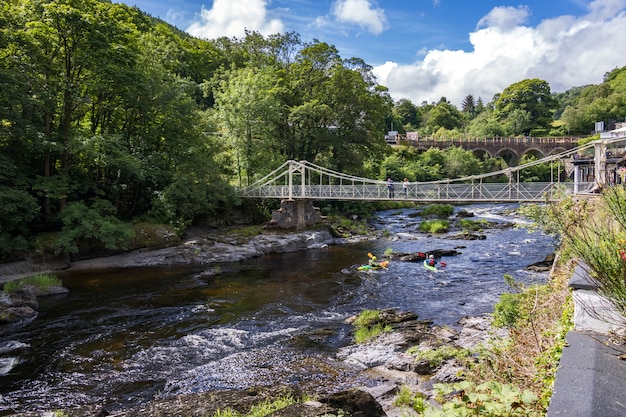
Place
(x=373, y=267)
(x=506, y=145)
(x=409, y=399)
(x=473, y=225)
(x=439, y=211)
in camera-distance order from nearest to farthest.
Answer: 1. (x=409, y=399)
2. (x=373, y=267)
3. (x=473, y=225)
4. (x=439, y=211)
5. (x=506, y=145)

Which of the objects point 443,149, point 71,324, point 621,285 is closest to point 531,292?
point 621,285

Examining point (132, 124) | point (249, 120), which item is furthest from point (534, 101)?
point (132, 124)

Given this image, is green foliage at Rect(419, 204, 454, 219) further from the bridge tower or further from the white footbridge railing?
the bridge tower

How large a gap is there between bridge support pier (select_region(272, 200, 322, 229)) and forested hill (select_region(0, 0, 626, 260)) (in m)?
2.66

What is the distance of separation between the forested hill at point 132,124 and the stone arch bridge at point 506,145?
77.3 ft

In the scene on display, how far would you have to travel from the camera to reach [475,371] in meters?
4.58

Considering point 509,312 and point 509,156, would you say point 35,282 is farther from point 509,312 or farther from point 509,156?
point 509,156

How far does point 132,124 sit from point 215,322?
42.4 ft

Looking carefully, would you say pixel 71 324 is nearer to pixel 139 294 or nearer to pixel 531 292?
pixel 139 294

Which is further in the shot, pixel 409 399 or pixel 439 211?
pixel 439 211

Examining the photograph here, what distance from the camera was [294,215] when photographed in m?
22.1

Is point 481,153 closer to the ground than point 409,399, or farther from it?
farther from it

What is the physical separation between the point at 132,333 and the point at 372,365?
5103mm

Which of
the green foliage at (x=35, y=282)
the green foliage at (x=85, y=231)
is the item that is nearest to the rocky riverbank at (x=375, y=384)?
the green foliage at (x=35, y=282)
